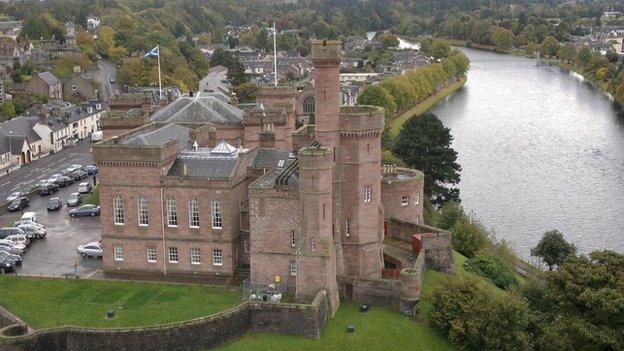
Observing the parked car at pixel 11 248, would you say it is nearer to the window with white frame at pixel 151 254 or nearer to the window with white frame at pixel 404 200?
the window with white frame at pixel 151 254

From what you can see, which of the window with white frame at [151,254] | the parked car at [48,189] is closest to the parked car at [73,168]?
the parked car at [48,189]

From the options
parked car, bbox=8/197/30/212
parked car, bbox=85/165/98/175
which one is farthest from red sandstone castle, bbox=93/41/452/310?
parked car, bbox=85/165/98/175

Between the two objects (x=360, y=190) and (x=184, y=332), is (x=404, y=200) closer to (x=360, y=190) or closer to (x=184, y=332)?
(x=360, y=190)

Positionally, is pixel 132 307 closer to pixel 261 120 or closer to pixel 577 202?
pixel 261 120

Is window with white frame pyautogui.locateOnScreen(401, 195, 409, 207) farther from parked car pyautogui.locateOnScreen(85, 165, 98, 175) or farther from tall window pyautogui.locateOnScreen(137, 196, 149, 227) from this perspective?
parked car pyautogui.locateOnScreen(85, 165, 98, 175)

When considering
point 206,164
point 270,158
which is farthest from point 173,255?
point 270,158

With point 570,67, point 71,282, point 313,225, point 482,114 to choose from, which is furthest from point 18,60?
point 570,67

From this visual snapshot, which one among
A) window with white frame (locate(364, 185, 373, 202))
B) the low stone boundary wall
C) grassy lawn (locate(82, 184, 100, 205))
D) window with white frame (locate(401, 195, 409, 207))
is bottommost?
the low stone boundary wall
